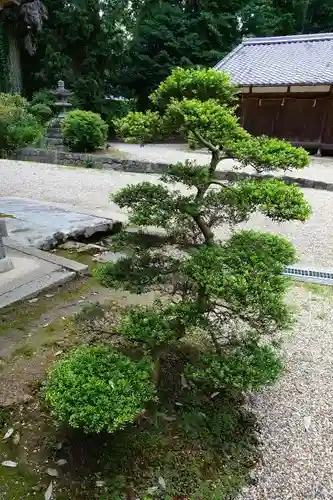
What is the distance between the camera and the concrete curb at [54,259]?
3521mm

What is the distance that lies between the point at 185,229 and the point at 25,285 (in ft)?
5.57

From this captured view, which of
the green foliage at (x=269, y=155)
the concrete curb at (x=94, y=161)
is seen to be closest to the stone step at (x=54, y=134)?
the concrete curb at (x=94, y=161)

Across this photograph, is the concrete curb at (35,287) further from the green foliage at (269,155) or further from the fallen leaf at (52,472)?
the green foliage at (269,155)

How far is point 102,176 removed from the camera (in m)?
9.01

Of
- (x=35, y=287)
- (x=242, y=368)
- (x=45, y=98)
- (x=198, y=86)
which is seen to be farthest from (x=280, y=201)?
(x=45, y=98)

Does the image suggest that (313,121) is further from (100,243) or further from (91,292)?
(91,292)

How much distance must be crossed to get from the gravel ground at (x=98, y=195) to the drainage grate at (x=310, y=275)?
338 mm

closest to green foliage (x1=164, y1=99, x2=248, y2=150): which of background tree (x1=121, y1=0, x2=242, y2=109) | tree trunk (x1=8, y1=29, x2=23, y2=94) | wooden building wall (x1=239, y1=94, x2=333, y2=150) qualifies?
wooden building wall (x1=239, y1=94, x2=333, y2=150)

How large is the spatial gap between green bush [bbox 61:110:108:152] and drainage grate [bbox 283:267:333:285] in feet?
27.2

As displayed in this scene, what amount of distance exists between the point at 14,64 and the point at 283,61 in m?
10.4

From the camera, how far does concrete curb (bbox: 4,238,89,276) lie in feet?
11.6

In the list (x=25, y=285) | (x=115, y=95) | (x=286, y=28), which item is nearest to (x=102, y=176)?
(x=25, y=285)

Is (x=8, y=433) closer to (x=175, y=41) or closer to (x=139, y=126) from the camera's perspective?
(x=139, y=126)

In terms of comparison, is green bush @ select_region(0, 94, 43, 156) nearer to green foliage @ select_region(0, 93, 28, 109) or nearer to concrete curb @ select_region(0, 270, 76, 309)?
green foliage @ select_region(0, 93, 28, 109)
